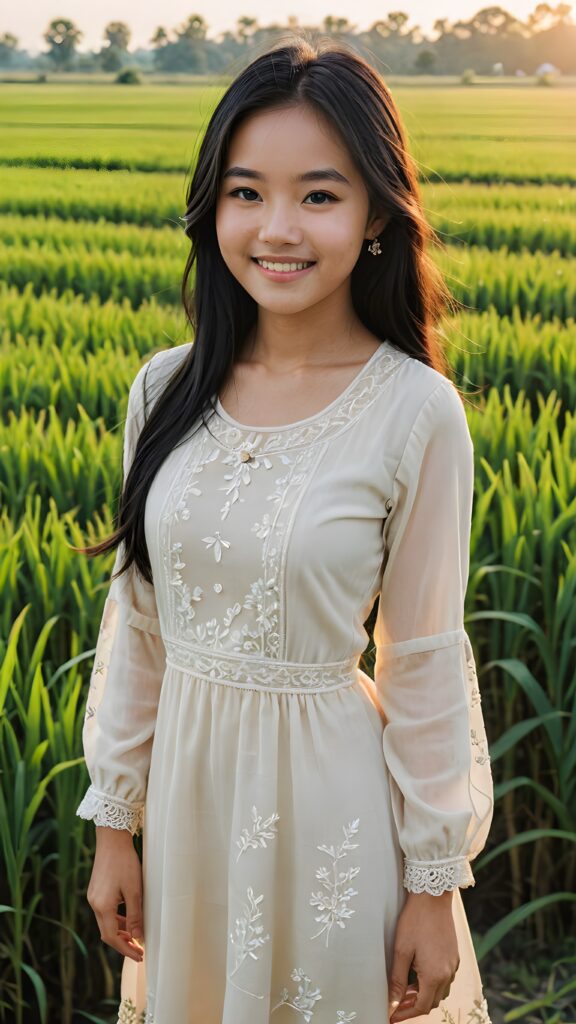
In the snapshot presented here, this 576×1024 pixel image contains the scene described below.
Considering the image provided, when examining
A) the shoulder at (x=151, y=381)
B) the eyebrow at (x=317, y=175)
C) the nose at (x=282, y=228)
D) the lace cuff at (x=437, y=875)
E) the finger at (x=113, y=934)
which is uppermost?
the eyebrow at (x=317, y=175)

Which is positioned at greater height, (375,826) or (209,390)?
(209,390)

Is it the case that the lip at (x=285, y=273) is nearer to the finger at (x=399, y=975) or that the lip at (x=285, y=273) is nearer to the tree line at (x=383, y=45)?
the finger at (x=399, y=975)

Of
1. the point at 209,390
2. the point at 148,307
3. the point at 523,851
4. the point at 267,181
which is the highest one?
the point at 267,181

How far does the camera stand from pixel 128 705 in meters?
1.32

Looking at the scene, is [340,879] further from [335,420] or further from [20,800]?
[20,800]

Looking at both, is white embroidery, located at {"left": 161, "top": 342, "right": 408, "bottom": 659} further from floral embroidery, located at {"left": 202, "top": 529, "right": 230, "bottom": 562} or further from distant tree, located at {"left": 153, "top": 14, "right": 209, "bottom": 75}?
distant tree, located at {"left": 153, "top": 14, "right": 209, "bottom": 75}

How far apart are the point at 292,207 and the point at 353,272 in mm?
152

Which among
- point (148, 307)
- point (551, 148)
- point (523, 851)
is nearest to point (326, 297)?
point (523, 851)

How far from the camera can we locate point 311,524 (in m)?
1.13

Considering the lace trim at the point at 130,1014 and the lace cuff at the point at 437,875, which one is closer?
the lace cuff at the point at 437,875

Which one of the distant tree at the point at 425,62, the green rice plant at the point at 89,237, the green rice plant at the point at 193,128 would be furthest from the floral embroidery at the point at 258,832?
the distant tree at the point at 425,62

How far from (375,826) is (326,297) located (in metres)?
0.55

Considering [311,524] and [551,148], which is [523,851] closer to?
[311,524]

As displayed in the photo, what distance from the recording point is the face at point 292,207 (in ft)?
3.68
